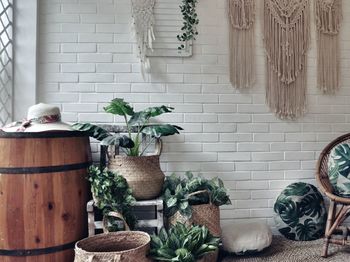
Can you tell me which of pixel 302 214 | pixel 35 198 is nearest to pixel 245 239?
pixel 302 214

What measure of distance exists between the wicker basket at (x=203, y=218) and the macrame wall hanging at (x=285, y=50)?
0.96 metres

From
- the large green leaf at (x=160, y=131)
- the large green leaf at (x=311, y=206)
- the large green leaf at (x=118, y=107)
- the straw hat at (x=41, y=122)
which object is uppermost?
the large green leaf at (x=118, y=107)

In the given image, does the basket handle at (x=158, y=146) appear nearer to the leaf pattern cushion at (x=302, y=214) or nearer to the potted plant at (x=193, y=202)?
the potted plant at (x=193, y=202)

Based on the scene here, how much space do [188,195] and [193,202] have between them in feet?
0.24

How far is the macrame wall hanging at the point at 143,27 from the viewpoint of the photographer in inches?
86.8

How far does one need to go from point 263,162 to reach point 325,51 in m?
0.98

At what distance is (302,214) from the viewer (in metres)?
2.12

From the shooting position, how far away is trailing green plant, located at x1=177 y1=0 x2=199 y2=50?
221 centimetres

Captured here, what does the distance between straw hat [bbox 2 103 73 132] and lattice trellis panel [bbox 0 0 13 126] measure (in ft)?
1.45

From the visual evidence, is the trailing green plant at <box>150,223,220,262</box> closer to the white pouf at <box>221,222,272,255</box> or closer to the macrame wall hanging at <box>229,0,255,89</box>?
the white pouf at <box>221,222,272,255</box>

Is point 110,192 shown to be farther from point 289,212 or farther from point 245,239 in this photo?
point 289,212

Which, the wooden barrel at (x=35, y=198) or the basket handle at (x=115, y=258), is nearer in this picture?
the basket handle at (x=115, y=258)

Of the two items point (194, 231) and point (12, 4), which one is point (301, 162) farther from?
point (12, 4)

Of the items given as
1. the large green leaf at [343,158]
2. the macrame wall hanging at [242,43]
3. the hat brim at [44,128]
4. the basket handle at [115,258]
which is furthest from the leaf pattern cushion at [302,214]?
the hat brim at [44,128]
